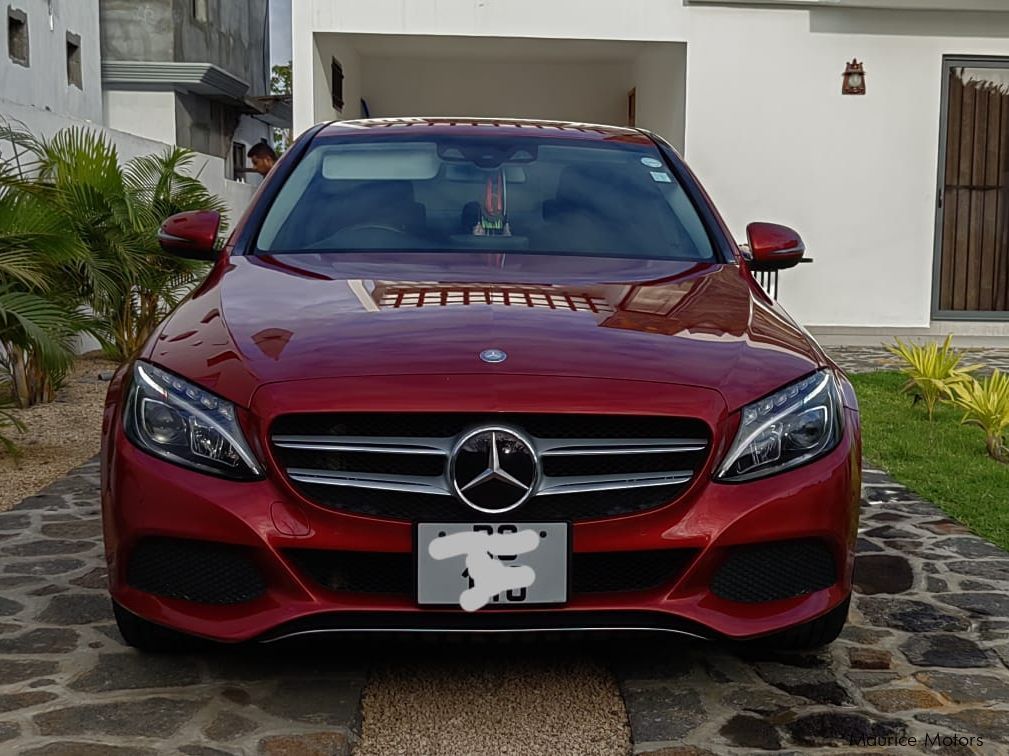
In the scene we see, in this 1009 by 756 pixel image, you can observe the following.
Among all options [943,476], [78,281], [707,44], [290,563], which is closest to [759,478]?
[290,563]

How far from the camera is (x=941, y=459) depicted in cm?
605

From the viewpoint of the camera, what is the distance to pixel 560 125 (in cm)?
445

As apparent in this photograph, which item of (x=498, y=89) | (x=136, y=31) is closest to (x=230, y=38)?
(x=136, y=31)

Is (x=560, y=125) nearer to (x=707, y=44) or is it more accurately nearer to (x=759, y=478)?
(x=759, y=478)

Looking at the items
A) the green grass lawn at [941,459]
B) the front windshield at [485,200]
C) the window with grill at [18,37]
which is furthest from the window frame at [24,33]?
the front windshield at [485,200]

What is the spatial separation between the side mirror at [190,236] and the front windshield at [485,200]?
0.18 m

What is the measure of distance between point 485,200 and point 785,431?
1508mm

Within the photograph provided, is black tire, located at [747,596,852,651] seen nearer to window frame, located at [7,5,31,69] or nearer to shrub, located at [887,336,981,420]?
shrub, located at [887,336,981,420]

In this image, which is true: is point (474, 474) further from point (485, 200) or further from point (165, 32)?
point (165, 32)

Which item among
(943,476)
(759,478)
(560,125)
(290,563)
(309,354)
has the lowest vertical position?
(943,476)

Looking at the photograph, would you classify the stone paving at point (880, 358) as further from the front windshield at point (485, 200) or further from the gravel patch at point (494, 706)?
the gravel patch at point (494, 706)

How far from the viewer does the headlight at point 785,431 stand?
2.65m

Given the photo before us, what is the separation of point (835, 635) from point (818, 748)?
507 millimetres

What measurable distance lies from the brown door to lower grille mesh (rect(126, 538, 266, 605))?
34.7 ft
